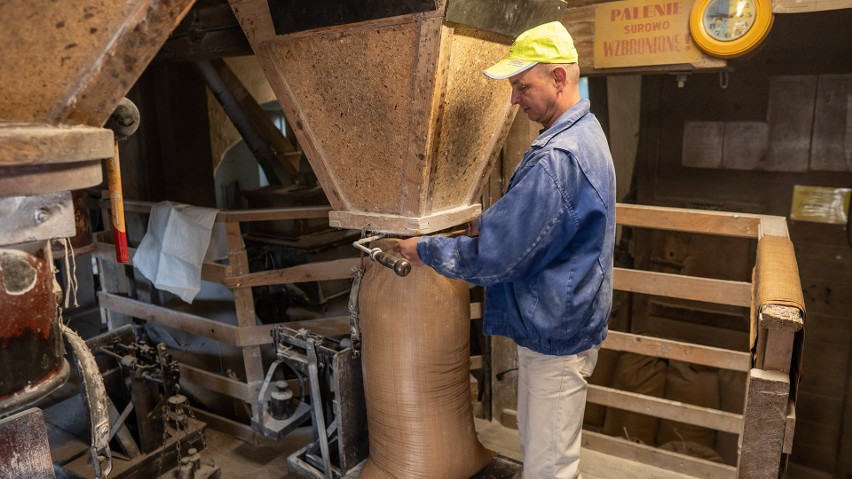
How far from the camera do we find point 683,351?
321cm

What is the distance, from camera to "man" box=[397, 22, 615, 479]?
220 cm

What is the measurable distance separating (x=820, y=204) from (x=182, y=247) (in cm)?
509

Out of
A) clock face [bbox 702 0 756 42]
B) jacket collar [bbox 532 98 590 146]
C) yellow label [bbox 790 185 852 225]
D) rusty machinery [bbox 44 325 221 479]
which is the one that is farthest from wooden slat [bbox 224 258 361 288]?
yellow label [bbox 790 185 852 225]

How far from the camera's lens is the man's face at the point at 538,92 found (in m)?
2.35

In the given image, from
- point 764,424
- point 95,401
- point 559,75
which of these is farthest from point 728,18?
point 95,401

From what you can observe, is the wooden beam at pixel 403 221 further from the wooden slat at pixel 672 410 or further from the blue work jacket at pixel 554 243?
the wooden slat at pixel 672 410

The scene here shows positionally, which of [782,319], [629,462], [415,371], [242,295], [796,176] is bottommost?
[629,462]

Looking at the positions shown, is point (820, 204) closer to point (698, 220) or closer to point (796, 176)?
point (796, 176)

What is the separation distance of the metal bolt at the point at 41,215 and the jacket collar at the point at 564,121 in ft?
5.42

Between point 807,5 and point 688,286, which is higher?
point 807,5

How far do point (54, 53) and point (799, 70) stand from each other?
5496 mm

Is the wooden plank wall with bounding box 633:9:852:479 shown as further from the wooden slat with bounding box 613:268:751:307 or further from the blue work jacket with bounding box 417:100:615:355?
the blue work jacket with bounding box 417:100:615:355

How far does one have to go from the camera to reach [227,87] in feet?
19.2

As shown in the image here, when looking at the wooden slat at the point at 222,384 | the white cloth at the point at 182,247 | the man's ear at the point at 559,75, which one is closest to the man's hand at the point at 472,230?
the man's ear at the point at 559,75
